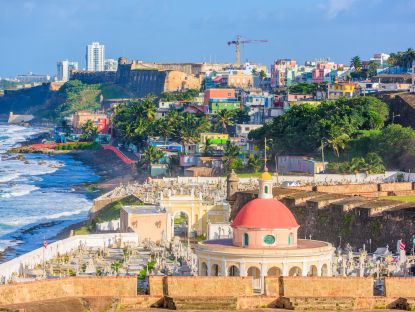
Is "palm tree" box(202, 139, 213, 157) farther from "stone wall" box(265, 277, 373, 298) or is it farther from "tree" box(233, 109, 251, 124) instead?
"stone wall" box(265, 277, 373, 298)

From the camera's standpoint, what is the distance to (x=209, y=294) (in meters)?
32.0

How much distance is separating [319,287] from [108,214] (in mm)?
46137

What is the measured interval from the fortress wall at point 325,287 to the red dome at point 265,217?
6.81 metres

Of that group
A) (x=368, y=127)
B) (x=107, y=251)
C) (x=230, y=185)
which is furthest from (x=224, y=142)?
(x=107, y=251)

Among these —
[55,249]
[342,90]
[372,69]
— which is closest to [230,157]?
[342,90]

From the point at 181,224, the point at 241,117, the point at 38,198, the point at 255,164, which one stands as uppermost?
the point at 241,117

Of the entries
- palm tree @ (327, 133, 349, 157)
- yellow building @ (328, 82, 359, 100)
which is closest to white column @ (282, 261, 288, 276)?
palm tree @ (327, 133, 349, 157)

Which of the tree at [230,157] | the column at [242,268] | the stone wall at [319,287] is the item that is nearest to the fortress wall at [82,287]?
the stone wall at [319,287]

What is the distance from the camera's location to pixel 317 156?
102 m

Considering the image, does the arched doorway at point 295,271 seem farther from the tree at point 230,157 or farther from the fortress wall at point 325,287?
the tree at point 230,157

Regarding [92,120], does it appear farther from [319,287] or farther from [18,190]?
[319,287]

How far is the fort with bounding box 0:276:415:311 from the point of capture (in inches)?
1232

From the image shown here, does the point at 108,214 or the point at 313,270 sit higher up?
the point at 108,214

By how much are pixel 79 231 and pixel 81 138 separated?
332ft
